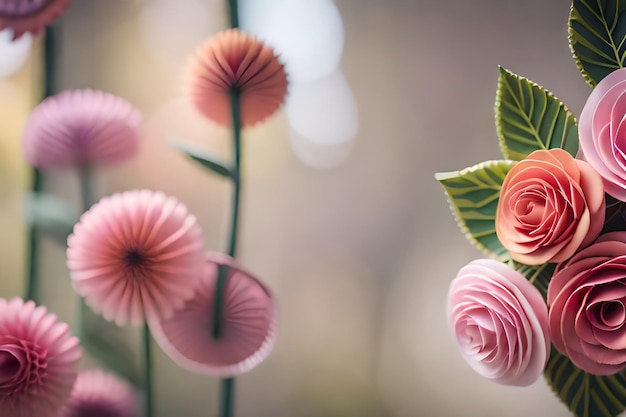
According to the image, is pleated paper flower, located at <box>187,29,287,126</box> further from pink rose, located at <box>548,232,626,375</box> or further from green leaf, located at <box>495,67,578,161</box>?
pink rose, located at <box>548,232,626,375</box>

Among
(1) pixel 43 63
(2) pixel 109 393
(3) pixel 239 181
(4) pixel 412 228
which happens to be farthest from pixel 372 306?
(1) pixel 43 63

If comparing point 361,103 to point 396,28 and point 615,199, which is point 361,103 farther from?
point 615,199

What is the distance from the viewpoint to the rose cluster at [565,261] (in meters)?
0.59

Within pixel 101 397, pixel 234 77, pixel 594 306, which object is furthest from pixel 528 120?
pixel 101 397

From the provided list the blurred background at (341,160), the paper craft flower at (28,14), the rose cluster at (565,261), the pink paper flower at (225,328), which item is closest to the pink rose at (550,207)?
the rose cluster at (565,261)

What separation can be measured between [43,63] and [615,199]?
0.73 m

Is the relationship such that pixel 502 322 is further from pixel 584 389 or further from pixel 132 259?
pixel 132 259

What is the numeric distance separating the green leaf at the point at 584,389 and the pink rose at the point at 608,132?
213 millimetres

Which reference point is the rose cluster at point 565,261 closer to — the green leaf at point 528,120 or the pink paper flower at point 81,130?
the green leaf at point 528,120

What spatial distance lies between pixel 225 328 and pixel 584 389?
447 millimetres

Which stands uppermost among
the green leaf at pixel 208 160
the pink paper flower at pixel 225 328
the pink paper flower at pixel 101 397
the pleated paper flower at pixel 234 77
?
the pleated paper flower at pixel 234 77

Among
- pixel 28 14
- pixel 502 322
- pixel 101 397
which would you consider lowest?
pixel 101 397

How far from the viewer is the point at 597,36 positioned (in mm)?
642

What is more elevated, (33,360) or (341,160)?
(341,160)
